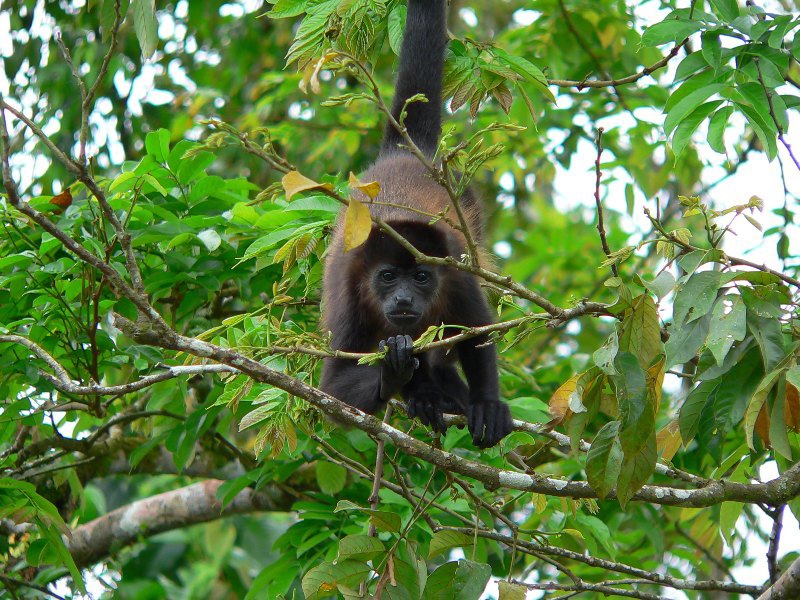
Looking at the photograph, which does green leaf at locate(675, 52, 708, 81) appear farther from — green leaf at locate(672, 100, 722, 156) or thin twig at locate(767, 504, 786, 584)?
thin twig at locate(767, 504, 786, 584)

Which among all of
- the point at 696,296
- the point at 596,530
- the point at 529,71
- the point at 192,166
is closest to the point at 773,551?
the point at 596,530

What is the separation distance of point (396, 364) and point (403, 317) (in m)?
0.68

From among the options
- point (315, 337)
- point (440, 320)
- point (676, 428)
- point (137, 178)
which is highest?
point (137, 178)

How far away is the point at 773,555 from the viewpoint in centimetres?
269

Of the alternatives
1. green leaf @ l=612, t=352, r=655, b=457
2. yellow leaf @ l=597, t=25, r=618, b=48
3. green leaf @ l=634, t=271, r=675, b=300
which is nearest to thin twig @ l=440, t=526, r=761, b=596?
green leaf @ l=612, t=352, r=655, b=457

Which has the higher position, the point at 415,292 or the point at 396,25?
the point at 396,25

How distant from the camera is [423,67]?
4066mm

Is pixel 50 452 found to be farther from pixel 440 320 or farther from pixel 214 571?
pixel 214 571

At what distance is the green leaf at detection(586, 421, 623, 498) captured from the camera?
2.02 meters

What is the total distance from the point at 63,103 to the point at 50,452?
283cm

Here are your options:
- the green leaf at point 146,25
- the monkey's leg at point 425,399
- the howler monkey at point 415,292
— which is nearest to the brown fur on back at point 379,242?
the howler monkey at point 415,292

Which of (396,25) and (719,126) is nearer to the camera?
(719,126)

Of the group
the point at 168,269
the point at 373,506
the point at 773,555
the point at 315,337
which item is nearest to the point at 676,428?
the point at 773,555

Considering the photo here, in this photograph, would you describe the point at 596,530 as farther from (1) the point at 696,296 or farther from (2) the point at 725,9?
(2) the point at 725,9
